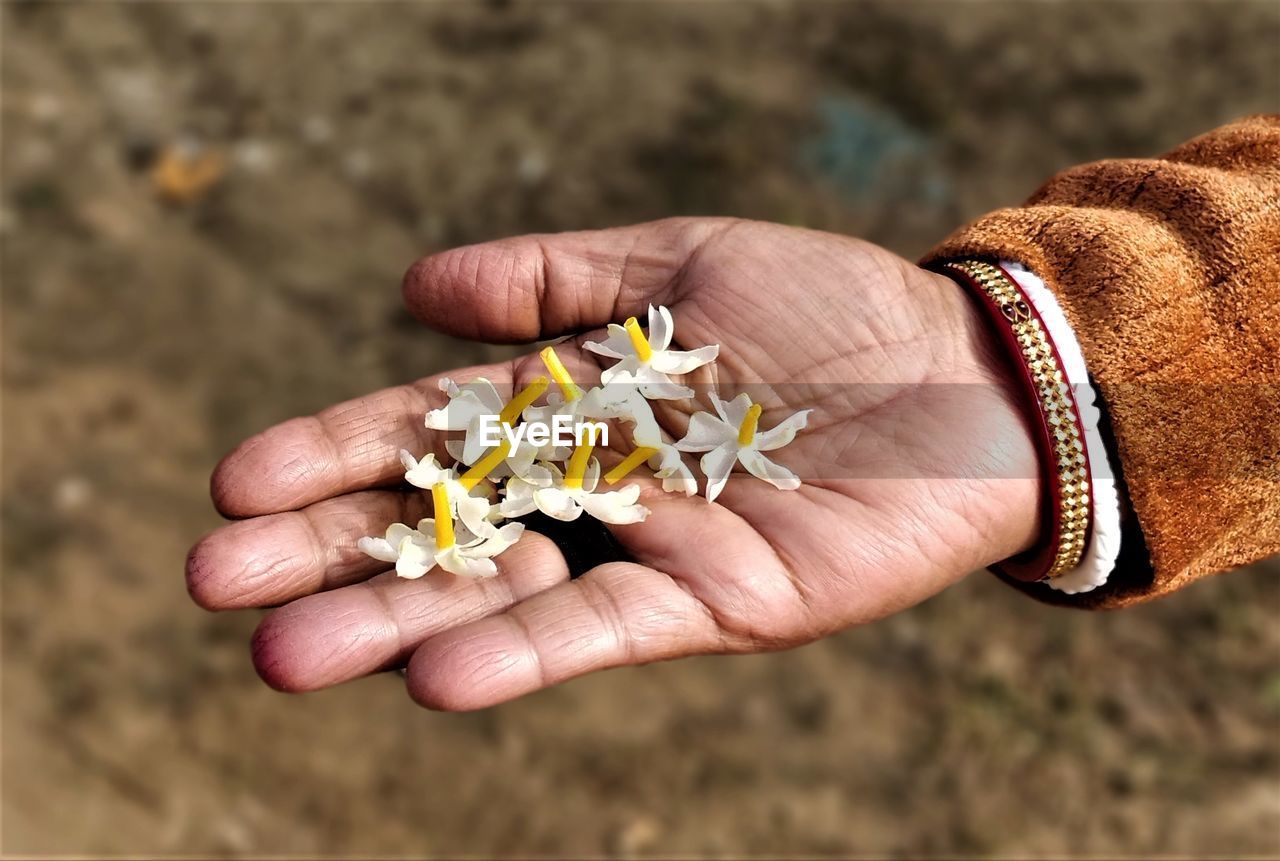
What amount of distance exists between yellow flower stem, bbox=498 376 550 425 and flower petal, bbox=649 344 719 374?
0.74ft

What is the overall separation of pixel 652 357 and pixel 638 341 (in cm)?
6

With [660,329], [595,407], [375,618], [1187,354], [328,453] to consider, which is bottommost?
[375,618]

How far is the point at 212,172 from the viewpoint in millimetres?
3920

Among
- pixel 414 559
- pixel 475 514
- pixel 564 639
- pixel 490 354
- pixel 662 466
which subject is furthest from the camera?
→ pixel 490 354

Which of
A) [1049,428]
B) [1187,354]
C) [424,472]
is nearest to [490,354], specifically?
[424,472]

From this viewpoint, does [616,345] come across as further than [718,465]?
Yes

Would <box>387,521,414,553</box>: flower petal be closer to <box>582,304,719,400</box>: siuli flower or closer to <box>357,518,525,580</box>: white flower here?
<box>357,518,525,580</box>: white flower

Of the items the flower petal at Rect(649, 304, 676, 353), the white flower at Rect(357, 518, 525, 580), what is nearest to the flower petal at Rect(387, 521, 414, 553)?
the white flower at Rect(357, 518, 525, 580)

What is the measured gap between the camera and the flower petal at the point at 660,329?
220 cm

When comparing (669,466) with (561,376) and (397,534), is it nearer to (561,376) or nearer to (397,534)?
(561,376)

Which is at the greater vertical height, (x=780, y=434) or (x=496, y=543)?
(x=780, y=434)

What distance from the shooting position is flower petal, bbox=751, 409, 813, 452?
2.12 metres

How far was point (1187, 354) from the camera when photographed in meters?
1.95

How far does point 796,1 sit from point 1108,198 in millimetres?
2479
